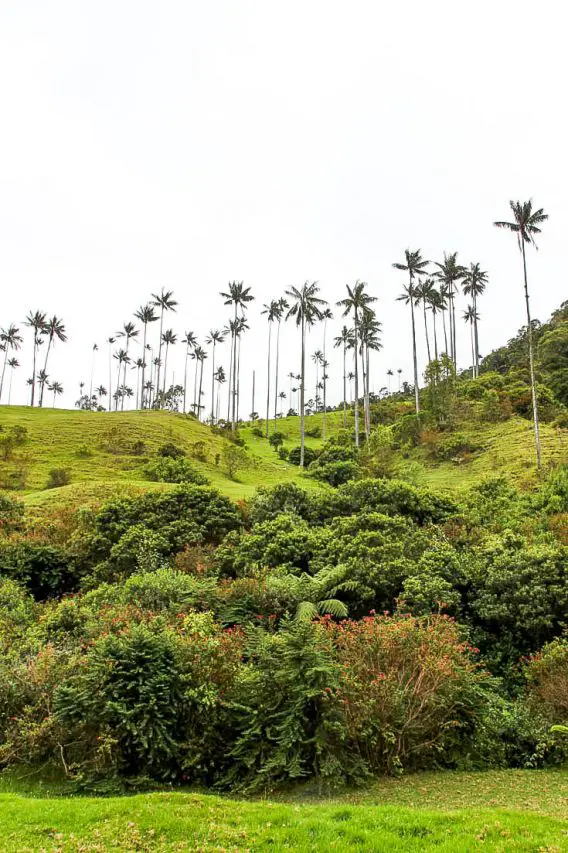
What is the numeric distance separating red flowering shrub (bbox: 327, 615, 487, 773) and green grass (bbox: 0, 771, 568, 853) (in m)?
1.16

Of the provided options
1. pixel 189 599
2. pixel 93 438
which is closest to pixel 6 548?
pixel 189 599

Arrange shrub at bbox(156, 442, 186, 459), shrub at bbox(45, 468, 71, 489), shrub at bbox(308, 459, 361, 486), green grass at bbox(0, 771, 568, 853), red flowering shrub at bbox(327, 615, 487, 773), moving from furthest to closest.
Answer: shrub at bbox(156, 442, 186, 459)
shrub at bbox(308, 459, 361, 486)
shrub at bbox(45, 468, 71, 489)
red flowering shrub at bbox(327, 615, 487, 773)
green grass at bbox(0, 771, 568, 853)

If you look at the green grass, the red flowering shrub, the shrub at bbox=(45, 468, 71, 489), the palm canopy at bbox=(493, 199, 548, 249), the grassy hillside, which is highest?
the palm canopy at bbox=(493, 199, 548, 249)

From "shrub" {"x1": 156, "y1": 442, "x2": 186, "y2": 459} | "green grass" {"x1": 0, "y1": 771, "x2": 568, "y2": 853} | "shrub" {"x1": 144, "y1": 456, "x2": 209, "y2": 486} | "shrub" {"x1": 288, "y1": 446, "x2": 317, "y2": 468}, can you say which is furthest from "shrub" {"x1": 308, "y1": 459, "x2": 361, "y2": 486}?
"green grass" {"x1": 0, "y1": 771, "x2": 568, "y2": 853}

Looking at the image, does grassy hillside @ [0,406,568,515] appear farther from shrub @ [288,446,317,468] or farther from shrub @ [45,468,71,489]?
shrub @ [288,446,317,468]

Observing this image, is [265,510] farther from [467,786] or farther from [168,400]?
[168,400]

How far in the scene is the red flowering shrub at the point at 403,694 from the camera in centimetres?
1062

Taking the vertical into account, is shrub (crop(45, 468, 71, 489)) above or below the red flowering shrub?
above

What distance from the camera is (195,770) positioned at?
10.4 m

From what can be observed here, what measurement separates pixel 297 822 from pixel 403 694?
385 cm

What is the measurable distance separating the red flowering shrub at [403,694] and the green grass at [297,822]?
1161 mm

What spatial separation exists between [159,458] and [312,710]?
35294mm

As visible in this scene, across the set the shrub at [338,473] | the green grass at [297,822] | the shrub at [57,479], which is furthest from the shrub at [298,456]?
the green grass at [297,822]

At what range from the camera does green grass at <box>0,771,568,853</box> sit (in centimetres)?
713
